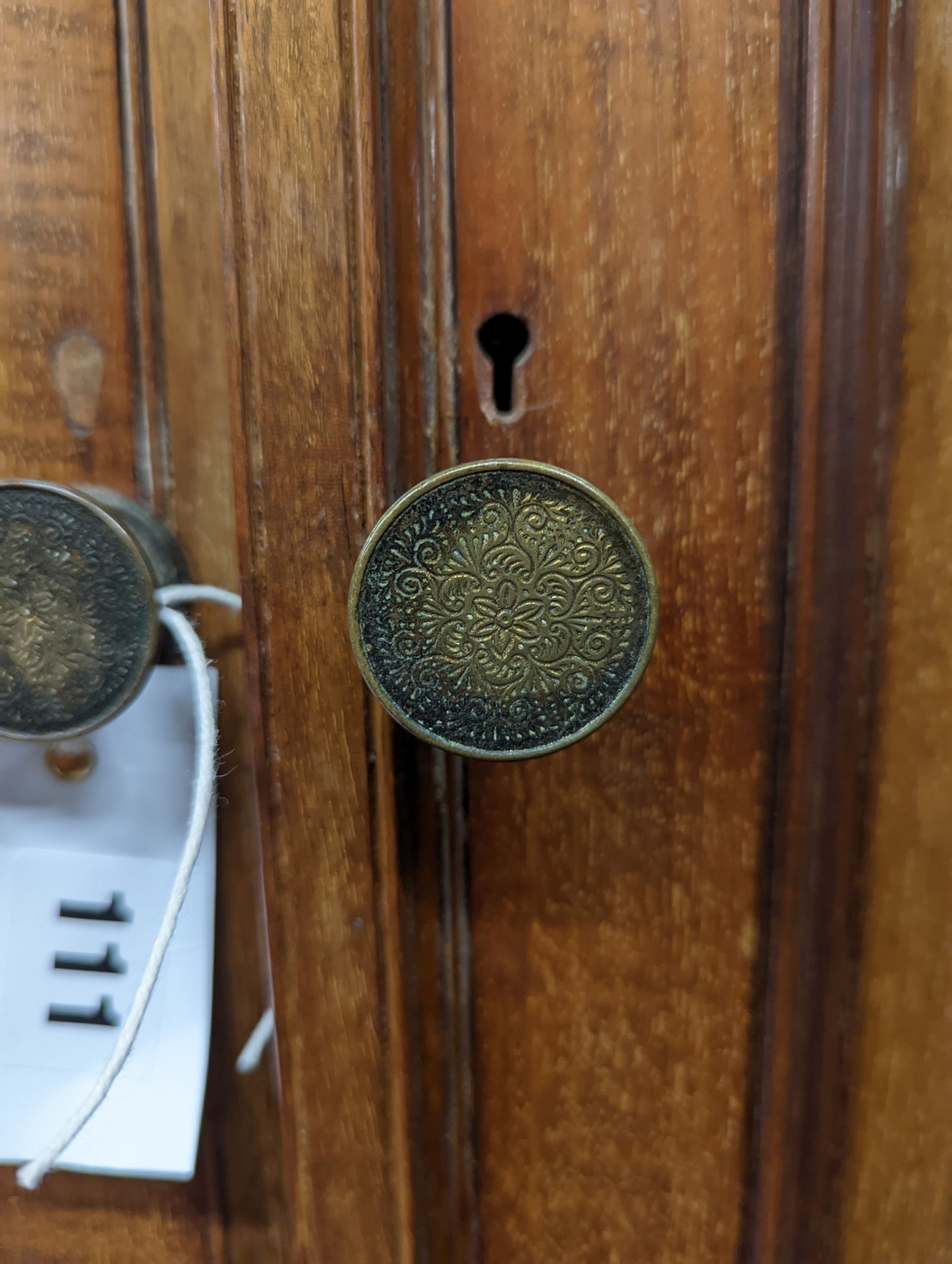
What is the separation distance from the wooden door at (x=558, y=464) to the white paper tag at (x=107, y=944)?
37 mm

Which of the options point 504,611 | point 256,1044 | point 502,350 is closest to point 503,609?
point 504,611

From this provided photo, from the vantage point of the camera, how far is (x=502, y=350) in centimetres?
32

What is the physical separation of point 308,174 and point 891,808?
38cm

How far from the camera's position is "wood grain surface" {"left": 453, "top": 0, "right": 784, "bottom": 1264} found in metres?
0.30

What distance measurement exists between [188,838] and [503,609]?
0.21m

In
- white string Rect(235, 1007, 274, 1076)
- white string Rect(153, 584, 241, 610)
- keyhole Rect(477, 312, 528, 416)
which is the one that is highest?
keyhole Rect(477, 312, 528, 416)

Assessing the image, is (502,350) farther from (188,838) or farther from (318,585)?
(188,838)

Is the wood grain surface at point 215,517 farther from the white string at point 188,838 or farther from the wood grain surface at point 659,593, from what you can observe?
the wood grain surface at point 659,593

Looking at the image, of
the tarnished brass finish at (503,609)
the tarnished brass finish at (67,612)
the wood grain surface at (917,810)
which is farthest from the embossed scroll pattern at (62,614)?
the wood grain surface at (917,810)

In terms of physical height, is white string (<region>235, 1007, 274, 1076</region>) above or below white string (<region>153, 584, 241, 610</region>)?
below

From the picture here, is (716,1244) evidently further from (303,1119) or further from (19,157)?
(19,157)

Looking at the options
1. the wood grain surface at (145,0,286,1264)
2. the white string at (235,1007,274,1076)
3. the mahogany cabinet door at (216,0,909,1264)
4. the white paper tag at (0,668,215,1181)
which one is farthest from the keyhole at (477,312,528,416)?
the white string at (235,1007,274,1076)

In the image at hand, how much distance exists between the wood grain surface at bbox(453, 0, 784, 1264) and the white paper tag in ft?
0.52

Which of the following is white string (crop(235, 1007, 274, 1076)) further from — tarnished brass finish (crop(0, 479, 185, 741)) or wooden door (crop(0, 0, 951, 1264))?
tarnished brass finish (crop(0, 479, 185, 741))
